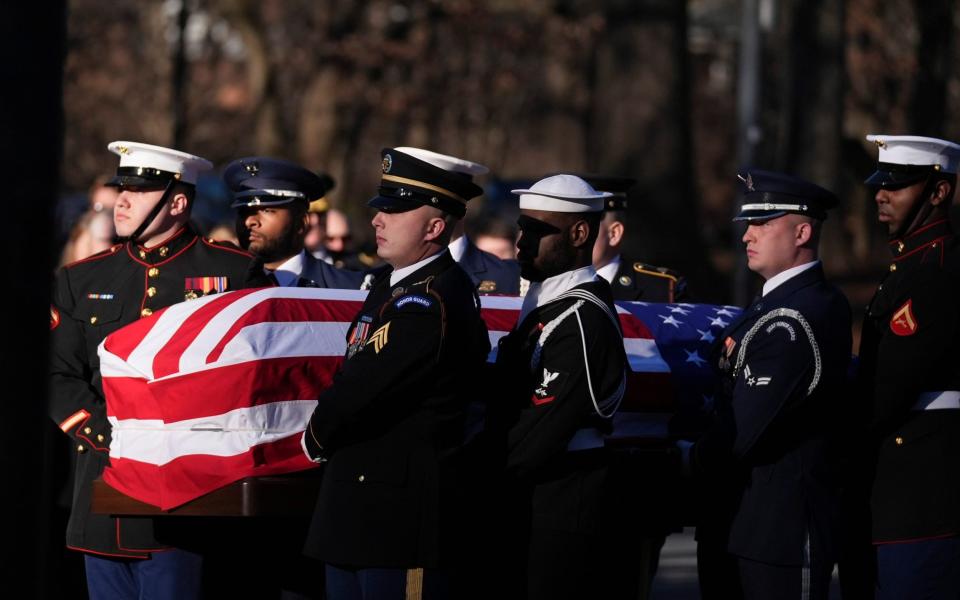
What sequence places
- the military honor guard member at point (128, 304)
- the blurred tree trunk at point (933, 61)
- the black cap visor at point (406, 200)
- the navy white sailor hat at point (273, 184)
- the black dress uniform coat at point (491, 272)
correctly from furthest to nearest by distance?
the blurred tree trunk at point (933, 61)
the black dress uniform coat at point (491, 272)
the navy white sailor hat at point (273, 184)
the military honor guard member at point (128, 304)
the black cap visor at point (406, 200)

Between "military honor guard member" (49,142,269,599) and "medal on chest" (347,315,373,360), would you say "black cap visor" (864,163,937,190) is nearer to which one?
"medal on chest" (347,315,373,360)

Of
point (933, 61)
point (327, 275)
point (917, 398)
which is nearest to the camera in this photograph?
point (917, 398)

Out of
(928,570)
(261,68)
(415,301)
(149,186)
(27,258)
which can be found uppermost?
(261,68)

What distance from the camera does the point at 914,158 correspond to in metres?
5.23

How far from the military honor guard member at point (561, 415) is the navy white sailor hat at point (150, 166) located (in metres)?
1.40

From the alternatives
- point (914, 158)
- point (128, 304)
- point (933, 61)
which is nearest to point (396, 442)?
point (128, 304)

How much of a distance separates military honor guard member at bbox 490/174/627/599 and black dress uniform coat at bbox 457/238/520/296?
2.12m

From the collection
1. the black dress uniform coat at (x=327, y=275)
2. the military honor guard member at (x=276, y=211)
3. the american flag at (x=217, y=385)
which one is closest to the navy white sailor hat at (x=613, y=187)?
the black dress uniform coat at (x=327, y=275)

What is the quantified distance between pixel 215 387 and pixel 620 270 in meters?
2.75

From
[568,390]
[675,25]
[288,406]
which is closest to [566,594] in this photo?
[568,390]

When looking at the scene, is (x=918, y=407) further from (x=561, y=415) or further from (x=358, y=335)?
(x=358, y=335)

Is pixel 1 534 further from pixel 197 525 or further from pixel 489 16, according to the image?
pixel 489 16

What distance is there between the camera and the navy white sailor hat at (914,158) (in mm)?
5215

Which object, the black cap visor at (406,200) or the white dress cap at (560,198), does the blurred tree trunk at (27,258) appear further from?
the white dress cap at (560,198)
